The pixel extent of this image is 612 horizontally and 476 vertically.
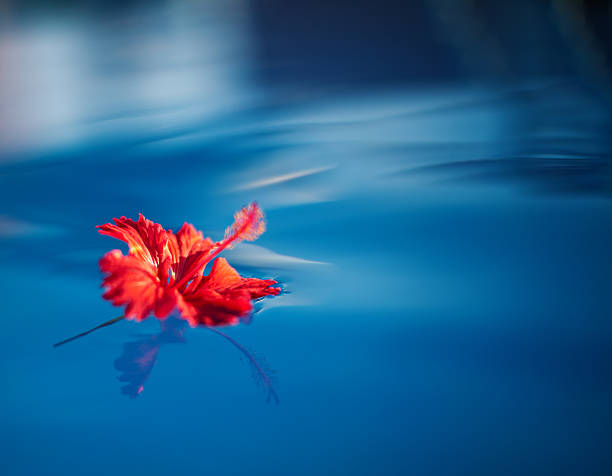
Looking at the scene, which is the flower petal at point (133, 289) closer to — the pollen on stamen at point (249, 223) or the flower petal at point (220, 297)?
the flower petal at point (220, 297)

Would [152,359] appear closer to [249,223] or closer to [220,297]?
[220,297]

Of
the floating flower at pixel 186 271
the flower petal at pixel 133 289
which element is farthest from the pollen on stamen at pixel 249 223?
the flower petal at pixel 133 289

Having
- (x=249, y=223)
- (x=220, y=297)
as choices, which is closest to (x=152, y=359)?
(x=220, y=297)

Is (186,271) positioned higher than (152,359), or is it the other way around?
(186,271)

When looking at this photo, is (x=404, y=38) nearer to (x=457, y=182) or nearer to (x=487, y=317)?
(x=457, y=182)

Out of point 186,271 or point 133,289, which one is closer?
point 133,289

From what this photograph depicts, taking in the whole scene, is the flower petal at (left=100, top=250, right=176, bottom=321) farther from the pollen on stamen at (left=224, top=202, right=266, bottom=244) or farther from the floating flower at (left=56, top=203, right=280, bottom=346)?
the pollen on stamen at (left=224, top=202, right=266, bottom=244)

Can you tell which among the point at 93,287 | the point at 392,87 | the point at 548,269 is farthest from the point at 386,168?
the point at 93,287

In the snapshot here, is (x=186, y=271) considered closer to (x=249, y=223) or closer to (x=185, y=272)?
(x=185, y=272)
